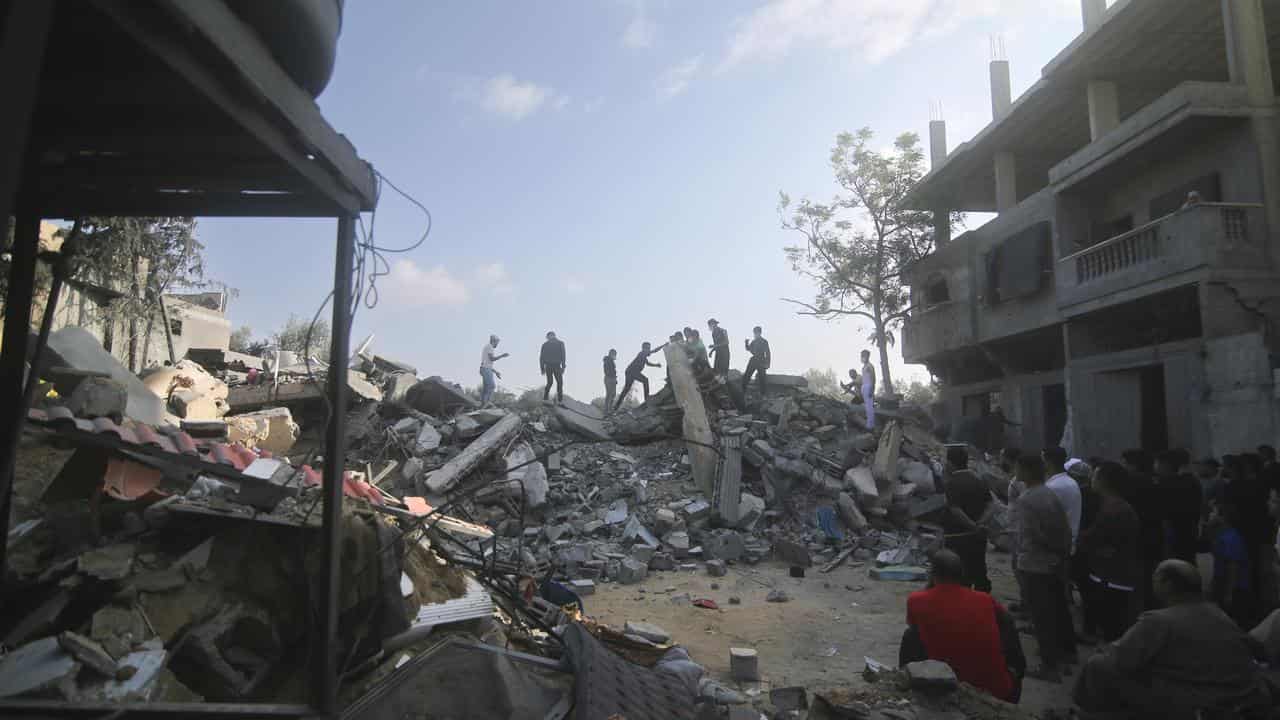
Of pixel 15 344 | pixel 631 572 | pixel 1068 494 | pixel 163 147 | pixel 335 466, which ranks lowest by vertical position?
pixel 631 572

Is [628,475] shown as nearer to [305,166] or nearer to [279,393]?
[279,393]

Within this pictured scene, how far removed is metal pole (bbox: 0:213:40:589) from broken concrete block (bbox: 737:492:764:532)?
30.2 feet

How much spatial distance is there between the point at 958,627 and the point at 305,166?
12.7ft

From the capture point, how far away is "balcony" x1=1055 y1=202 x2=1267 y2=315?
10.2 metres

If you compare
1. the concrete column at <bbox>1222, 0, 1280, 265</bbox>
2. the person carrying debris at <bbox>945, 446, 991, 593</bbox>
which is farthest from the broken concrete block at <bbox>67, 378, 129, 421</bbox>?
the concrete column at <bbox>1222, 0, 1280, 265</bbox>

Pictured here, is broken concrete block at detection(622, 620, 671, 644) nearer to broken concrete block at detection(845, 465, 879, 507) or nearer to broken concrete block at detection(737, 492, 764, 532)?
broken concrete block at detection(737, 492, 764, 532)

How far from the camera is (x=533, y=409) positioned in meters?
15.4

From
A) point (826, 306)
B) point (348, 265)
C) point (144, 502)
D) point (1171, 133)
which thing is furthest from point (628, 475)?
point (826, 306)

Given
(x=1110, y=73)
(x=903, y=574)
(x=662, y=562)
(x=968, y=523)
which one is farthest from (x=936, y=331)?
(x=968, y=523)

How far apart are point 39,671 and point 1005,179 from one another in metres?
20.0

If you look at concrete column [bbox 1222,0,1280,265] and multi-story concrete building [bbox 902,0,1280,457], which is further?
concrete column [bbox 1222,0,1280,265]

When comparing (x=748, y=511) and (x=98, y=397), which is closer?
(x=98, y=397)

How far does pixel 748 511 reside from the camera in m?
10.9

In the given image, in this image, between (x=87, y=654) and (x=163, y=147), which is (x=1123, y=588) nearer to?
(x=87, y=654)
